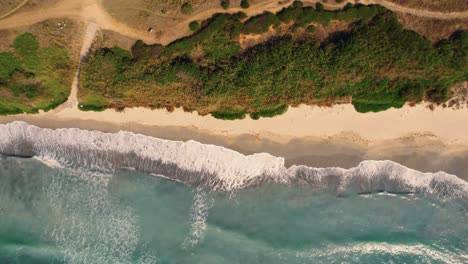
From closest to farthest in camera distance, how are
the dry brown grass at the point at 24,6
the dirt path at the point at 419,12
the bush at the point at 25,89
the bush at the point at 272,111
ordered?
the dirt path at the point at 419,12
the dry brown grass at the point at 24,6
the bush at the point at 25,89
the bush at the point at 272,111

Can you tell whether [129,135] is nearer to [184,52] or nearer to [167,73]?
[167,73]

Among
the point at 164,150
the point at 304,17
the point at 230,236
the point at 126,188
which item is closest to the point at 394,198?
the point at 230,236

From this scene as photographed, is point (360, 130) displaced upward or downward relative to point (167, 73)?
downward

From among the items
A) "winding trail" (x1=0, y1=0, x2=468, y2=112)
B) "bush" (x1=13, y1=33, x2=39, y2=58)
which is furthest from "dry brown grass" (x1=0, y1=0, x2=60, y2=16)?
"bush" (x1=13, y1=33, x2=39, y2=58)

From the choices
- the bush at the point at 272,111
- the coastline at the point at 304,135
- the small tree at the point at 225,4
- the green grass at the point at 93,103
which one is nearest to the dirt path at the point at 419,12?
the coastline at the point at 304,135

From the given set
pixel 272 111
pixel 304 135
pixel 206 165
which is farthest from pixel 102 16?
pixel 304 135

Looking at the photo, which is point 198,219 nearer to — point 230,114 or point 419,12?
point 230,114

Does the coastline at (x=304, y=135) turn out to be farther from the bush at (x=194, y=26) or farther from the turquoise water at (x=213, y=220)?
the bush at (x=194, y=26)
